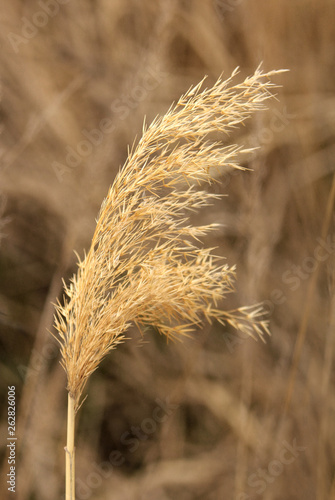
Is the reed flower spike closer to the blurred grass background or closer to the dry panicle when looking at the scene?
the dry panicle

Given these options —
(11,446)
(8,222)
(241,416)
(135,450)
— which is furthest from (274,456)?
(8,222)

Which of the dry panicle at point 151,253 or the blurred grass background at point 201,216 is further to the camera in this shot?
the blurred grass background at point 201,216

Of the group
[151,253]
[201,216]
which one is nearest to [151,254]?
[151,253]

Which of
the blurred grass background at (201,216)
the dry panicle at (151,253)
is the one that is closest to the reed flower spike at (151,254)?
the dry panicle at (151,253)

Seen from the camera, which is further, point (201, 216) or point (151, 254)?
point (201, 216)

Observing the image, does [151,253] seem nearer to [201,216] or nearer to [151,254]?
[151,254]

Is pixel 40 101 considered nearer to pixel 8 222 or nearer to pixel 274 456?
pixel 8 222

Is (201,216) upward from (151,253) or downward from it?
upward

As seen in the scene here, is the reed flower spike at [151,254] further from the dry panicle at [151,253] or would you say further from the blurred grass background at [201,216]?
the blurred grass background at [201,216]
